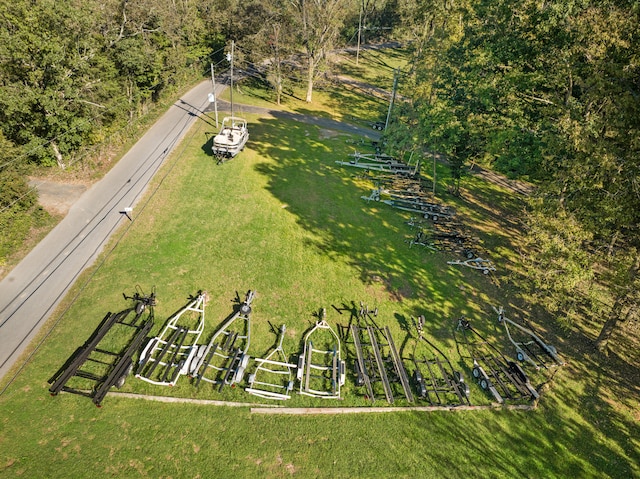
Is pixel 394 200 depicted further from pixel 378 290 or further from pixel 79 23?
pixel 79 23

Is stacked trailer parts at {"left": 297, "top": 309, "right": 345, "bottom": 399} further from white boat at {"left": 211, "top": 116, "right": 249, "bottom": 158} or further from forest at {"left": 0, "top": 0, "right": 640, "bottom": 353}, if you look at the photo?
white boat at {"left": 211, "top": 116, "right": 249, "bottom": 158}

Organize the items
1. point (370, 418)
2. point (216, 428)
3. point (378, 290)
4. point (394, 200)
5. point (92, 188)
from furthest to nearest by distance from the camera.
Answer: point (394, 200) < point (92, 188) < point (378, 290) < point (370, 418) < point (216, 428)

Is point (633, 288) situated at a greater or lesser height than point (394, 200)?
greater

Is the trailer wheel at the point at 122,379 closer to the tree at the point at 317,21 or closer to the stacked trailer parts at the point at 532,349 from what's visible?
the stacked trailer parts at the point at 532,349

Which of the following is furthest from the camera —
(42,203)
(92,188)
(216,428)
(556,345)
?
(92,188)

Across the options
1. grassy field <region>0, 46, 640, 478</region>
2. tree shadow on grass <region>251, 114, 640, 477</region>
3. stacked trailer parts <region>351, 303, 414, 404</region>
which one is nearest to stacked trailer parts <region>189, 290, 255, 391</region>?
grassy field <region>0, 46, 640, 478</region>

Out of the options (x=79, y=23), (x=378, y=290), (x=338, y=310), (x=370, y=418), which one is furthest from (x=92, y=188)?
(x=370, y=418)

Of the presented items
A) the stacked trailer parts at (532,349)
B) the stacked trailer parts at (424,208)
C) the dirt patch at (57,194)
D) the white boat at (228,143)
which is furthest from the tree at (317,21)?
the stacked trailer parts at (532,349)

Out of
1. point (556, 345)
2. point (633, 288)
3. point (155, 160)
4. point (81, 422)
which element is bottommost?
point (81, 422)
